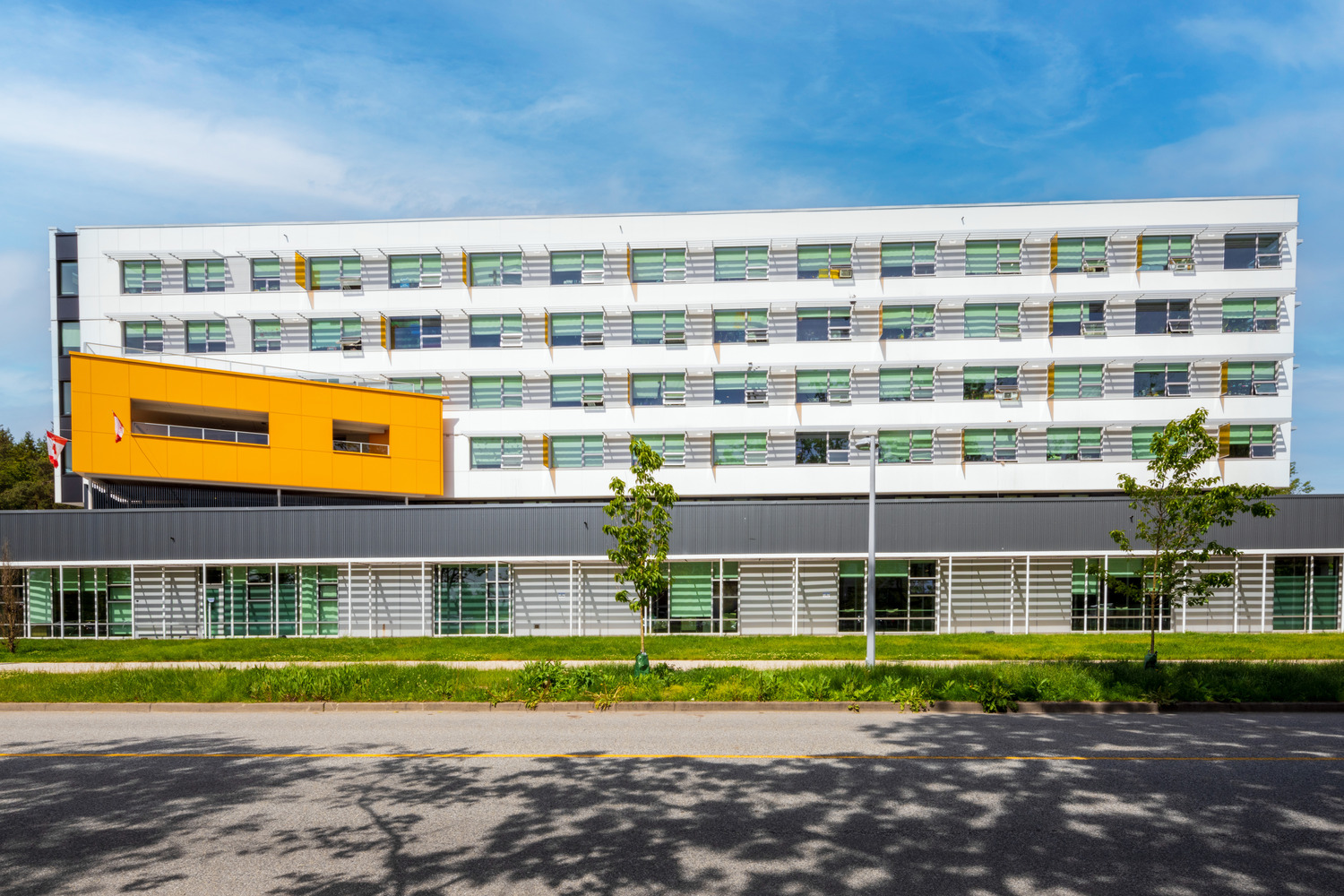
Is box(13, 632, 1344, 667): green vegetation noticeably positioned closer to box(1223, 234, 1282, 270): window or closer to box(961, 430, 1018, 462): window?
box(961, 430, 1018, 462): window

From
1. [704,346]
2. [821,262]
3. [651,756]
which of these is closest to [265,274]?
[704,346]

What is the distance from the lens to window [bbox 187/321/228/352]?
3575 centimetres

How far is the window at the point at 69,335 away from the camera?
1432 inches

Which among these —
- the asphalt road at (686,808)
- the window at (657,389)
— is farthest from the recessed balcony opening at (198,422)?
the asphalt road at (686,808)

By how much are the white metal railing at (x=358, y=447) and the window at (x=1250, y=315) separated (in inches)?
1502

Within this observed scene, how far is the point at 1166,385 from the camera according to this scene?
3456 cm

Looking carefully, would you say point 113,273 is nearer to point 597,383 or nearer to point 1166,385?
point 597,383

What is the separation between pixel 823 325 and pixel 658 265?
816 cm

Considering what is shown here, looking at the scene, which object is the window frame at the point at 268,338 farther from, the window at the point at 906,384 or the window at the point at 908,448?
the window at the point at 908,448

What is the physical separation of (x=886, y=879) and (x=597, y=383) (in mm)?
29863

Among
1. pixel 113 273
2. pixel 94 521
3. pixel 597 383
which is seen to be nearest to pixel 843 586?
pixel 597 383

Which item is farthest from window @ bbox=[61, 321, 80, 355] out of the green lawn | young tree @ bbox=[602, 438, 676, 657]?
young tree @ bbox=[602, 438, 676, 657]

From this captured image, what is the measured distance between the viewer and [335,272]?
118 ft

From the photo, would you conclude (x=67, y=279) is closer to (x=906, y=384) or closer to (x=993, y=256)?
(x=906, y=384)
